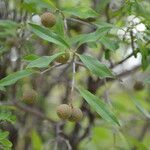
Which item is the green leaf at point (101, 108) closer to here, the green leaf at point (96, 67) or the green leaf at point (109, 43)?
the green leaf at point (96, 67)

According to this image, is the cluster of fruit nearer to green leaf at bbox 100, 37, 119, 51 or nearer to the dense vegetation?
the dense vegetation

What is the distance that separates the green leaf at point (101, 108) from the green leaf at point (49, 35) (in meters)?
0.16

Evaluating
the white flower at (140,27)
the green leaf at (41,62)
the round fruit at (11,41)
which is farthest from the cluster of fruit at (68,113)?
the round fruit at (11,41)

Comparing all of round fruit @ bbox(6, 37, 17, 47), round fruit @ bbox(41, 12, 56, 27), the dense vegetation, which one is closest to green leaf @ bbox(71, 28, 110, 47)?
the dense vegetation

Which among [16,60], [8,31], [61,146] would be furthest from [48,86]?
[8,31]

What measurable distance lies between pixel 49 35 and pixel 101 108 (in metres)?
0.27

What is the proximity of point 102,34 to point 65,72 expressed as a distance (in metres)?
0.93

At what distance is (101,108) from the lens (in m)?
1.48

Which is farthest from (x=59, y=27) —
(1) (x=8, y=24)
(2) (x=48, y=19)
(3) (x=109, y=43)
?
(1) (x=8, y=24)

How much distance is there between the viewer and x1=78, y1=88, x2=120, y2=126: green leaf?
4.79 ft

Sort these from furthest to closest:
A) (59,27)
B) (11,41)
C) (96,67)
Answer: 1. (11,41)
2. (59,27)
3. (96,67)

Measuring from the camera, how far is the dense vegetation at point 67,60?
152cm

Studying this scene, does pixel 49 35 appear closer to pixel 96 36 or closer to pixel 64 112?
pixel 96 36

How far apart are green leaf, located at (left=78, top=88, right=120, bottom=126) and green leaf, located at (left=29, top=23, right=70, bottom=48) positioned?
0.52 ft
